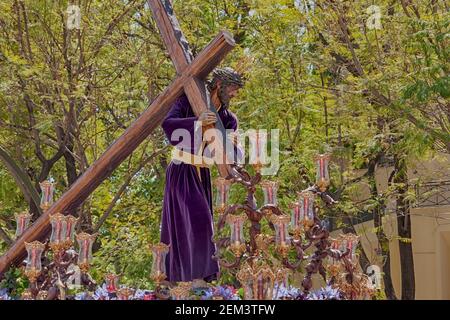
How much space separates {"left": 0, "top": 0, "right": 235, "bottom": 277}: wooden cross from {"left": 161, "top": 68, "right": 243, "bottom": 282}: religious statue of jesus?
0.42 feet

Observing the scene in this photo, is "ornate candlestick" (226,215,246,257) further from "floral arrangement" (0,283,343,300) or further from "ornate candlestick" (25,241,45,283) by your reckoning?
"ornate candlestick" (25,241,45,283)

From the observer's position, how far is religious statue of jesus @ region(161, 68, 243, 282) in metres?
7.55

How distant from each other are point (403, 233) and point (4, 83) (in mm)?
7289

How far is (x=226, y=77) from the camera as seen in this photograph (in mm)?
7762

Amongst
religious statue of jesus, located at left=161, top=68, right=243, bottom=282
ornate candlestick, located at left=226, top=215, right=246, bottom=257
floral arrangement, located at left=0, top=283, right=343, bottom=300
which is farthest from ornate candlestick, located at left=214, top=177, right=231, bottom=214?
religious statue of jesus, located at left=161, top=68, right=243, bottom=282

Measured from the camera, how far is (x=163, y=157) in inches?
567

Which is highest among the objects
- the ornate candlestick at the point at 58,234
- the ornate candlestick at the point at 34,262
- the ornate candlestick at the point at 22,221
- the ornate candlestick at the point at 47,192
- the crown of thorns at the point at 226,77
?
the crown of thorns at the point at 226,77

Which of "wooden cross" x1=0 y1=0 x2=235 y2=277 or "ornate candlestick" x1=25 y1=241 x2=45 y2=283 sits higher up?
"wooden cross" x1=0 y1=0 x2=235 y2=277

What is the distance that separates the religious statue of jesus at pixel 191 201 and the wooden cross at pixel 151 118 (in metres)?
0.13

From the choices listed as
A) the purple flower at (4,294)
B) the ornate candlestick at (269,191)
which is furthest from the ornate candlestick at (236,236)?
the purple flower at (4,294)

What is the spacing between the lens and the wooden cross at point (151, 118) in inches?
301

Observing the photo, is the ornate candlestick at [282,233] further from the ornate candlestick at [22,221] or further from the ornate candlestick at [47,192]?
the ornate candlestick at [22,221]

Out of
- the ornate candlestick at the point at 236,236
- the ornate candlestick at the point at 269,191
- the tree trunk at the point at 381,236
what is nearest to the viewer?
the ornate candlestick at the point at 236,236
